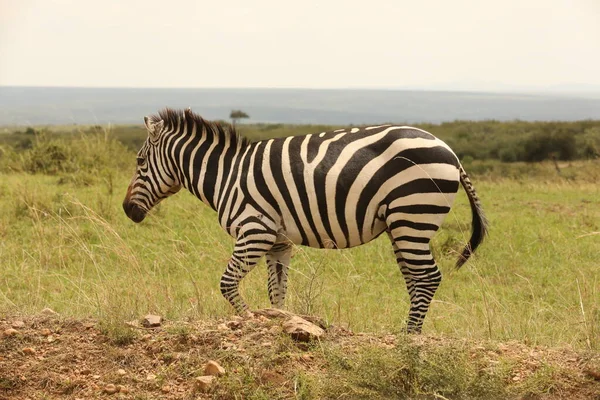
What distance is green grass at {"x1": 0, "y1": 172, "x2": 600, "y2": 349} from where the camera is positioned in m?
5.48

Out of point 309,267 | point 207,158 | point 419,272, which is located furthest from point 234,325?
point 309,267

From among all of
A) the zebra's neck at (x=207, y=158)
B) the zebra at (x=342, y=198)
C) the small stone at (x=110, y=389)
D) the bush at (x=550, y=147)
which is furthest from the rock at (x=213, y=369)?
the bush at (x=550, y=147)

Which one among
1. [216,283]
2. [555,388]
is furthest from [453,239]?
[555,388]

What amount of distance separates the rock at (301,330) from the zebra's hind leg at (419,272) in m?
1.37

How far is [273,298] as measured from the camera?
6043mm

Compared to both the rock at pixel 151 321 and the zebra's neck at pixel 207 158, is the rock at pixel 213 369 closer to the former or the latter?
the rock at pixel 151 321

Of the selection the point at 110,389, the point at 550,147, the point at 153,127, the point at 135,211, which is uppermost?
the point at 153,127

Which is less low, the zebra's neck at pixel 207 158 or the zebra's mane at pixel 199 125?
the zebra's mane at pixel 199 125

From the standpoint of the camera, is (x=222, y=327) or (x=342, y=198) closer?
(x=222, y=327)

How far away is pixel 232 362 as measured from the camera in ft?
13.4

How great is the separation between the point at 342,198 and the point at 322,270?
99cm

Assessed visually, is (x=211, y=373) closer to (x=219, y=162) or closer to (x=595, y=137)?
(x=219, y=162)

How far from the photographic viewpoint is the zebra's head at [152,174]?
256 inches

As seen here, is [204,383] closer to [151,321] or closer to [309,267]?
[151,321]
